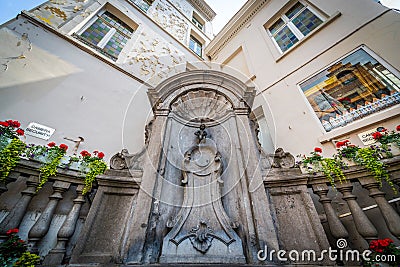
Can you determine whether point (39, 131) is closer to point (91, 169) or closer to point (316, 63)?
point (91, 169)

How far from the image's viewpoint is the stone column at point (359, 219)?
5.85ft

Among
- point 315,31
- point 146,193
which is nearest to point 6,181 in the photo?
point 146,193

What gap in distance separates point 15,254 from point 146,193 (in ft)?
4.42

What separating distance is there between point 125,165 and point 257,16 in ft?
31.2

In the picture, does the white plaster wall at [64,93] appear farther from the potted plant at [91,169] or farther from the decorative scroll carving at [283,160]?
the decorative scroll carving at [283,160]

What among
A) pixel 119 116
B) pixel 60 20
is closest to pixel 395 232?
pixel 119 116

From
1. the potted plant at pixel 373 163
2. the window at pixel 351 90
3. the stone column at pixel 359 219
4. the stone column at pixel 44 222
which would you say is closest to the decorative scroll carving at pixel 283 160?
the stone column at pixel 359 219

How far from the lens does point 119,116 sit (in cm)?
483

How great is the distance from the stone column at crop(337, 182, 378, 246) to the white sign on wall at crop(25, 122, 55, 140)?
17.5ft

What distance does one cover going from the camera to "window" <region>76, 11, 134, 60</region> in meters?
5.73

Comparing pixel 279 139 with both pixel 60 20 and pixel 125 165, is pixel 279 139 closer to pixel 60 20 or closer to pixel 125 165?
pixel 125 165

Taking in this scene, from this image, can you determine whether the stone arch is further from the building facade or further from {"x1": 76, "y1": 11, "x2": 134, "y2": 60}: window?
{"x1": 76, "y1": 11, "x2": 134, "y2": 60}: window

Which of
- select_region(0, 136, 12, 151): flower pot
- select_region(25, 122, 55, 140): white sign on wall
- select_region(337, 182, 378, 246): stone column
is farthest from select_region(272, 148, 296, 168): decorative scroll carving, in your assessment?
select_region(25, 122, 55, 140): white sign on wall

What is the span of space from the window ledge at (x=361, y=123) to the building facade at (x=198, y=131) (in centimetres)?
3
